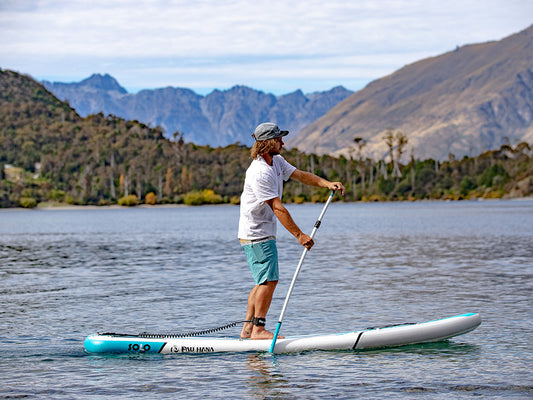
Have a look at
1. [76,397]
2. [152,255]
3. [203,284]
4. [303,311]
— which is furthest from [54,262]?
[76,397]

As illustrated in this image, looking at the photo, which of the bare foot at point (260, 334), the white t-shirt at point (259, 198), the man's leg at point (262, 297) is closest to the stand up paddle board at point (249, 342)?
the bare foot at point (260, 334)

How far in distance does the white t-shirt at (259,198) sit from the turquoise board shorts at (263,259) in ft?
0.45

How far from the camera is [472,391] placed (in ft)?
31.8

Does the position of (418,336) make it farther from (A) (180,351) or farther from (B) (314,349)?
(A) (180,351)

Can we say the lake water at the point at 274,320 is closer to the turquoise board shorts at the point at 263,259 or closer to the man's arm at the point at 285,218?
the turquoise board shorts at the point at 263,259

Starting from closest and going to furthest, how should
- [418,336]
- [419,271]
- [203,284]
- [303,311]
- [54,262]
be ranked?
[418,336] < [303,311] < [203,284] < [419,271] < [54,262]

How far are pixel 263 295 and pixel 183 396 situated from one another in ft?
7.77

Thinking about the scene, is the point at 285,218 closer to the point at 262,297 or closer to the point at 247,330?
the point at 262,297

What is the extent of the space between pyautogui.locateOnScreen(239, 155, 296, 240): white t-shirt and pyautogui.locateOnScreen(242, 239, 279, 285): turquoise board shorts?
5.4 inches

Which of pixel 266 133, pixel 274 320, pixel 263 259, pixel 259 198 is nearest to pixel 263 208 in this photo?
pixel 259 198

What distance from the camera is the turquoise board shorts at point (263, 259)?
1129 cm

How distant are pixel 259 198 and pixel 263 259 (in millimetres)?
944

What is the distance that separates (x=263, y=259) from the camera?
11.3 meters

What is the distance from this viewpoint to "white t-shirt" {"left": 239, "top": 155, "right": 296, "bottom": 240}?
11094mm
